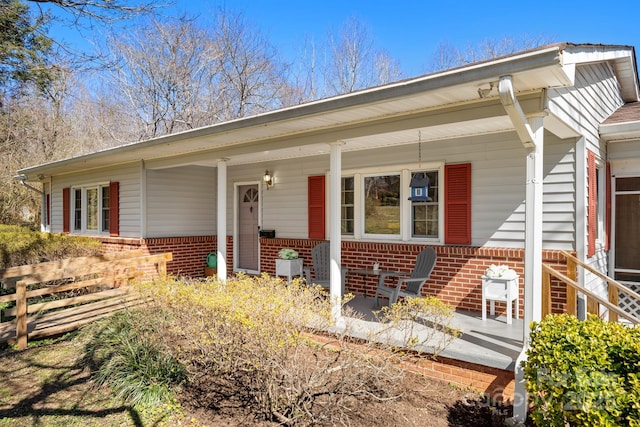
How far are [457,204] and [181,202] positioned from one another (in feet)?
20.7

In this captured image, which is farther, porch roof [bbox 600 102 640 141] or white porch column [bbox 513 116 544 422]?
porch roof [bbox 600 102 640 141]

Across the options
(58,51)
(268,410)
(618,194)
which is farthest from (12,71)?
(618,194)

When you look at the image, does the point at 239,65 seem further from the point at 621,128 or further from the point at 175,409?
the point at 175,409

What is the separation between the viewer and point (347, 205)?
24.4 feet

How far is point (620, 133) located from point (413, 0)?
555 inches

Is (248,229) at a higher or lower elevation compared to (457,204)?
lower

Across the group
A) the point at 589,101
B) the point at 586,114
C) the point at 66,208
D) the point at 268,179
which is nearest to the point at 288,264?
the point at 268,179

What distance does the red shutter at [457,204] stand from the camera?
19.7 ft

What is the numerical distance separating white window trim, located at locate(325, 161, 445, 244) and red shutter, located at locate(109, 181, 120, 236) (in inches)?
207

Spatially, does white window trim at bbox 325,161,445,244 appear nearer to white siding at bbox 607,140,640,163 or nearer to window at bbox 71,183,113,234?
white siding at bbox 607,140,640,163

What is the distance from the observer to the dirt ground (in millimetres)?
3559

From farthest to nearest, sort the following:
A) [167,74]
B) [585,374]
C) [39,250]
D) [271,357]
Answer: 1. [167,74]
2. [39,250]
3. [271,357]
4. [585,374]

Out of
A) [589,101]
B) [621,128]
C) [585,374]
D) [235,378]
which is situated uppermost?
[589,101]

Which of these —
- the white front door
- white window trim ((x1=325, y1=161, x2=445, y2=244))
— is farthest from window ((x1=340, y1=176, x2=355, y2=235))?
the white front door
